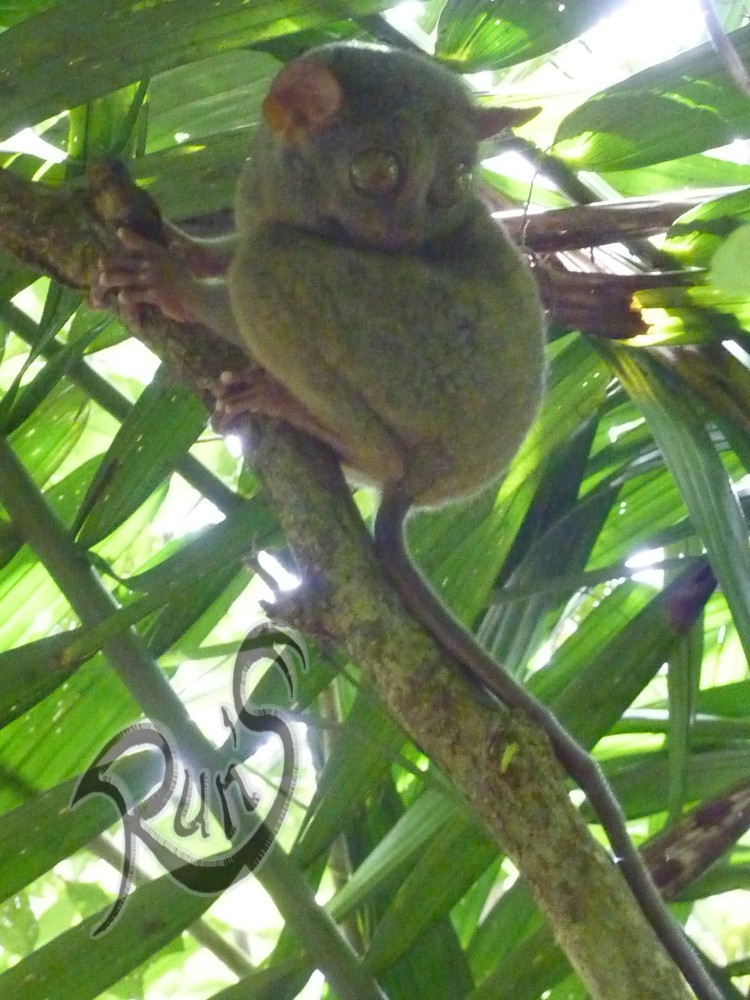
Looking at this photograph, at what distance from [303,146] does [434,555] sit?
2.90 feet

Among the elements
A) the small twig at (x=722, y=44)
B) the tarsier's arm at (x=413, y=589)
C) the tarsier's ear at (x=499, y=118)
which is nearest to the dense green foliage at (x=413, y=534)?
the tarsier's ear at (x=499, y=118)

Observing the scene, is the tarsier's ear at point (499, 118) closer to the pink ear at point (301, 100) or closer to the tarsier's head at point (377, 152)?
the tarsier's head at point (377, 152)

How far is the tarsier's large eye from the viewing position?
2.12 m

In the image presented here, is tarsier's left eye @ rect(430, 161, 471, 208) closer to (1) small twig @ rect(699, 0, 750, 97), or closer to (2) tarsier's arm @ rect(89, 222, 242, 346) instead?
(2) tarsier's arm @ rect(89, 222, 242, 346)

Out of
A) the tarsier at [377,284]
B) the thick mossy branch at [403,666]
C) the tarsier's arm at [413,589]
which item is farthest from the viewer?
the tarsier at [377,284]

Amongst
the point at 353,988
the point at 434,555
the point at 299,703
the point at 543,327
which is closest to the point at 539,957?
the point at 353,988

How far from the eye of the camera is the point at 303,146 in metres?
2.17

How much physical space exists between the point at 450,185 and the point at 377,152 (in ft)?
0.55

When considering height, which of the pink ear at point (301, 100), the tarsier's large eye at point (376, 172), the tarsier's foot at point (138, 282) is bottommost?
the tarsier's foot at point (138, 282)

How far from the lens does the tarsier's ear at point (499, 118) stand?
2021 millimetres

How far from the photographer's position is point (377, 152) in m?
2.13

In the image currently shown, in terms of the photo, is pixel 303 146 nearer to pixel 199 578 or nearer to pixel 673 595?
pixel 199 578

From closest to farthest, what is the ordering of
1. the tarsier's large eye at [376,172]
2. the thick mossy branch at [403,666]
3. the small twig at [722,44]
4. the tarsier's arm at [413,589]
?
the thick mossy branch at [403,666], the small twig at [722,44], the tarsier's arm at [413,589], the tarsier's large eye at [376,172]

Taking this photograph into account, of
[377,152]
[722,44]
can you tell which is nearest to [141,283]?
[377,152]
